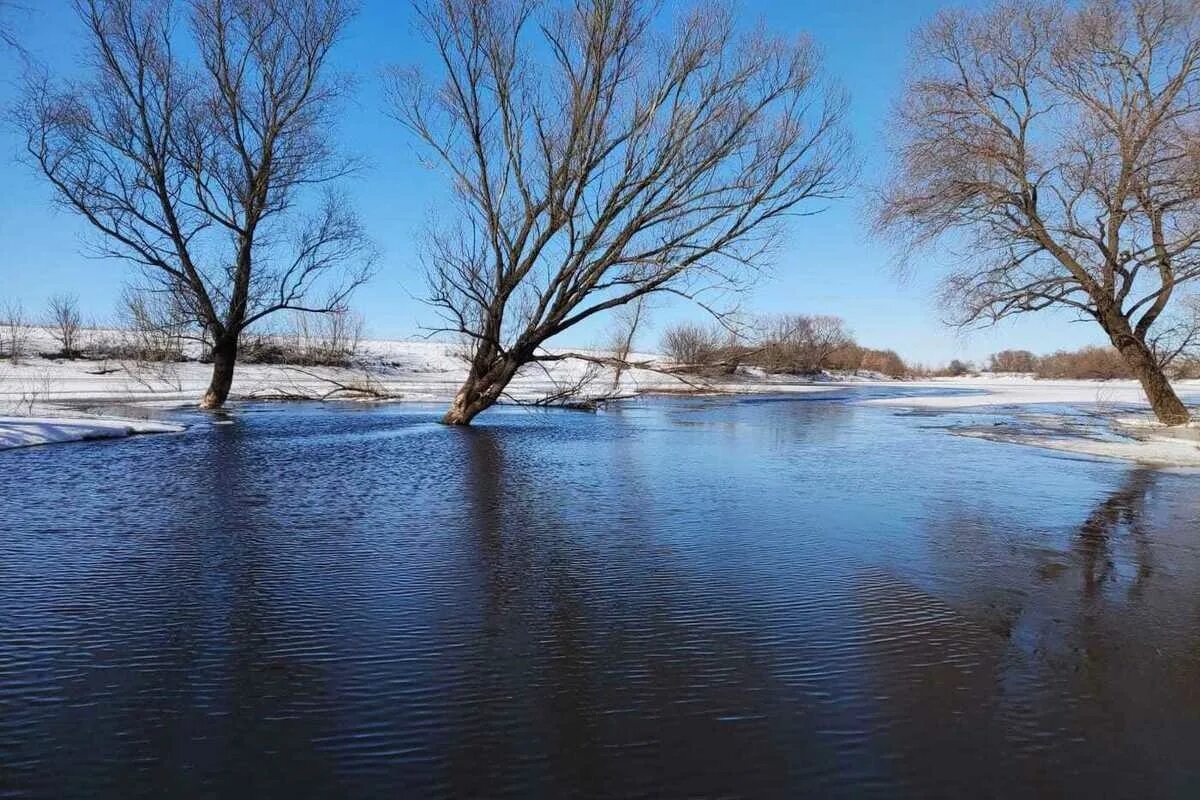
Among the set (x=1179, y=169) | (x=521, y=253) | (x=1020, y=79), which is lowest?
(x=521, y=253)

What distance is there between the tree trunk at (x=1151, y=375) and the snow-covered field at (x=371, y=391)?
0.48 meters

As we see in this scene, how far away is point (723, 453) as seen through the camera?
39.3ft

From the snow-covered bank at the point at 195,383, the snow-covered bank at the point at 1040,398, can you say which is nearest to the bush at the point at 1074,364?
the snow-covered bank at the point at 1040,398

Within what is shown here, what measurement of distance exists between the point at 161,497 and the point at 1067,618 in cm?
762

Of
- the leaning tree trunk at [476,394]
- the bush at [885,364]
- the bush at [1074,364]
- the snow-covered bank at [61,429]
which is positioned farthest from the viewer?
the bush at [885,364]

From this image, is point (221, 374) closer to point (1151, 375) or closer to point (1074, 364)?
point (1151, 375)

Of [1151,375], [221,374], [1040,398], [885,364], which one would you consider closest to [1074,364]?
[885,364]

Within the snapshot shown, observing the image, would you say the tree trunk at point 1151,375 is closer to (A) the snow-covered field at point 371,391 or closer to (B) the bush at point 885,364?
(A) the snow-covered field at point 371,391

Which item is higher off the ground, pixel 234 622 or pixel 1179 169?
pixel 1179 169

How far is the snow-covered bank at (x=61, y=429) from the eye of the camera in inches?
429

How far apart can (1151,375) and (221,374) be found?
80.4 feet

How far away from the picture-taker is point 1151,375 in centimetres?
1681

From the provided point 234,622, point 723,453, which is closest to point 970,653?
point 234,622

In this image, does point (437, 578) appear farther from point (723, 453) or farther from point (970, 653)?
point (723, 453)
